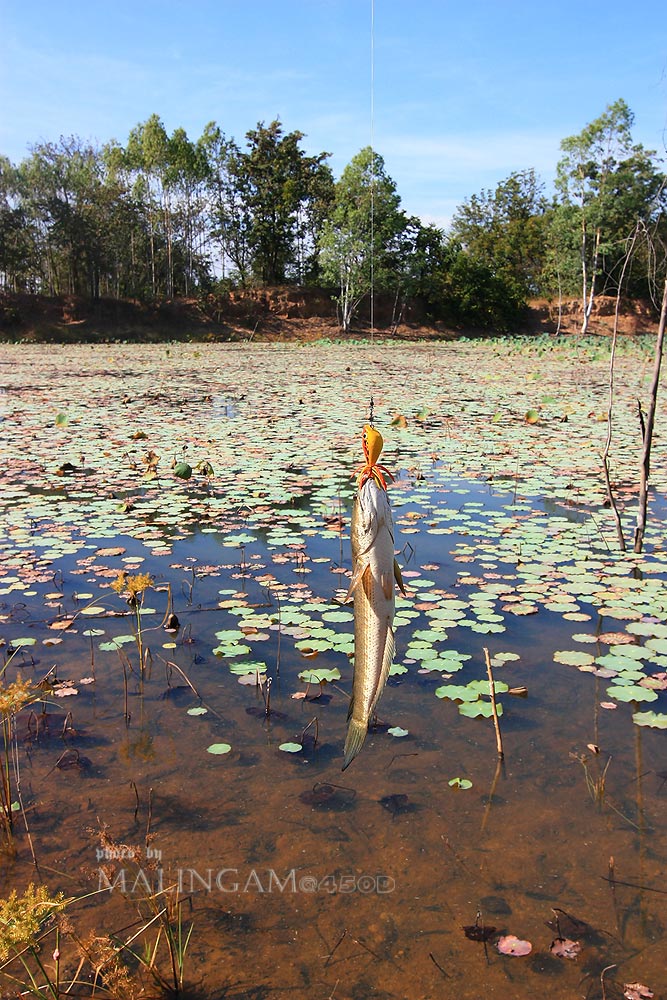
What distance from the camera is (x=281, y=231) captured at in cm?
3444

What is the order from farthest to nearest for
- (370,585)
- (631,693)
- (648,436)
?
(648,436) → (631,693) → (370,585)

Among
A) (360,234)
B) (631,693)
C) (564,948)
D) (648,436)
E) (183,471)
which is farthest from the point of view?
(360,234)

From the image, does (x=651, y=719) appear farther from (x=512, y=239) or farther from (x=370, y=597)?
(x=512, y=239)

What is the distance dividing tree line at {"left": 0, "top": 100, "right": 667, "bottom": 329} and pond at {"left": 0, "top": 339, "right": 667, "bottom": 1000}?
2527cm

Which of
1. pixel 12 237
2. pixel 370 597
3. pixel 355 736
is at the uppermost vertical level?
pixel 12 237

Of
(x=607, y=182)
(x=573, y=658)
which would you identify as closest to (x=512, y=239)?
(x=607, y=182)

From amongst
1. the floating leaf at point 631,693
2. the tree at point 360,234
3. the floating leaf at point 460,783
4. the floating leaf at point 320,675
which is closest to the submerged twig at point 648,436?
the floating leaf at point 631,693

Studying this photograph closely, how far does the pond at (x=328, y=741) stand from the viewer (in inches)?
63.6

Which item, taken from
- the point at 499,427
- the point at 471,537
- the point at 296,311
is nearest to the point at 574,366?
the point at 499,427

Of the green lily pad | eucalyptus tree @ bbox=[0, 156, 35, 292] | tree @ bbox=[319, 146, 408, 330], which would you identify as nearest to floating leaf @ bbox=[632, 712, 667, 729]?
the green lily pad

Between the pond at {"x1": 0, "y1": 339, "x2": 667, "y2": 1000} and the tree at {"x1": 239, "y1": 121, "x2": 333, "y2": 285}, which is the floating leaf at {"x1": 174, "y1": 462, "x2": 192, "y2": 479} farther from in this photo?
the tree at {"x1": 239, "y1": 121, "x2": 333, "y2": 285}

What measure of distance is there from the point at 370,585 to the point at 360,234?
1185 inches

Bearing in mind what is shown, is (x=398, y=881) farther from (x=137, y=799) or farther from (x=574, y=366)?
(x=574, y=366)

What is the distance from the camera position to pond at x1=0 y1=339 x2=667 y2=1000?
5.30 ft
